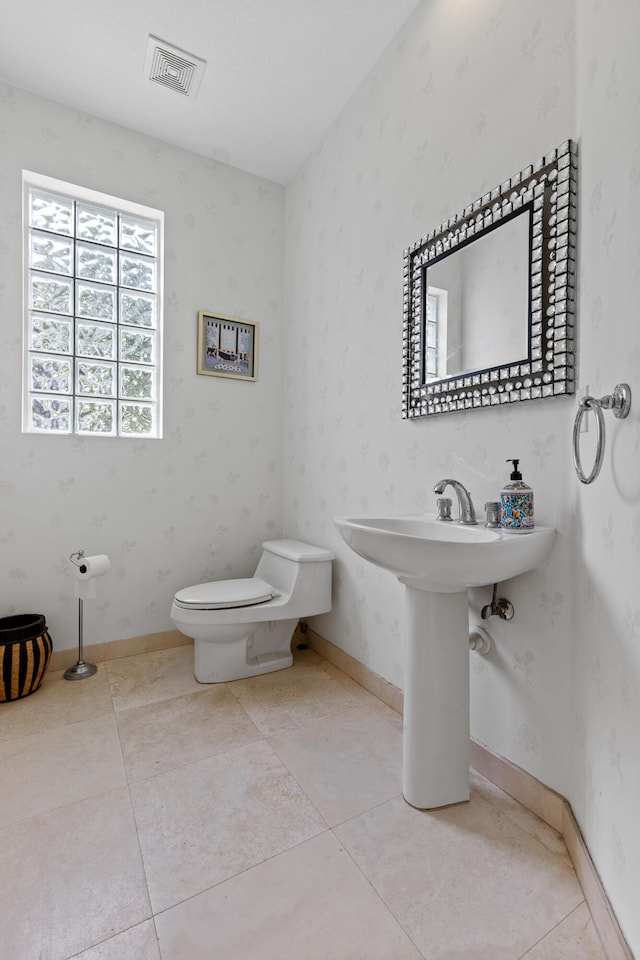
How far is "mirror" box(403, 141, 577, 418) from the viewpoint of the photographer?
1.21m

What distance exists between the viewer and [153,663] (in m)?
2.28

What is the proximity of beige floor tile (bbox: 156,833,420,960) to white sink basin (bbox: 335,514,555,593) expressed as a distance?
71cm

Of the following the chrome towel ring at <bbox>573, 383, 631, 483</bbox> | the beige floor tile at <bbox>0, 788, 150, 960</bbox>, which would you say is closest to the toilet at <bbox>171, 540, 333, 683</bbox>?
the beige floor tile at <bbox>0, 788, 150, 960</bbox>

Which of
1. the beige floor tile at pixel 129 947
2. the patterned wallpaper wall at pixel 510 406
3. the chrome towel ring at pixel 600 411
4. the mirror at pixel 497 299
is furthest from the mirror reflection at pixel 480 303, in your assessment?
the beige floor tile at pixel 129 947

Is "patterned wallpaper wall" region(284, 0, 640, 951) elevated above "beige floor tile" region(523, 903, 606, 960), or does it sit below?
above

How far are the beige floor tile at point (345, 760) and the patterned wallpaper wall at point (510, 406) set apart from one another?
245 millimetres

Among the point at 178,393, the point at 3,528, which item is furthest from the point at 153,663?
the point at 178,393

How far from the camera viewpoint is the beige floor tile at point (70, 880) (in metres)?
0.94

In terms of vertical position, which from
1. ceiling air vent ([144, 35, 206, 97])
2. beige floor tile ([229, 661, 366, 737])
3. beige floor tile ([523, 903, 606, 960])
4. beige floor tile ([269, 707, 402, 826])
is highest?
ceiling air vent ([144, 35, 206, 97])

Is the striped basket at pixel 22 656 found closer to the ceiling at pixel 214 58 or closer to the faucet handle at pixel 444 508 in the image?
the faucet handle at pixel 444 508

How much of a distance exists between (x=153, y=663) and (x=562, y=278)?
7.58 feet

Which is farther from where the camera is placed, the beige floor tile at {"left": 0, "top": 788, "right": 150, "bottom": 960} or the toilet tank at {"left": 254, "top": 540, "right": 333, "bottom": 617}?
the toilet tank at {"left": 254, "top": 540, "right": 333, "bottom": 617}

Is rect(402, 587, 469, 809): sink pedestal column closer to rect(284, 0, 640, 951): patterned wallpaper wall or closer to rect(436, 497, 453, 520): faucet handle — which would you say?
rect(284, 0, 640, 951): patterned wallpaper wall

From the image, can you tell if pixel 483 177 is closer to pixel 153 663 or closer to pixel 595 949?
pixel 595 949
